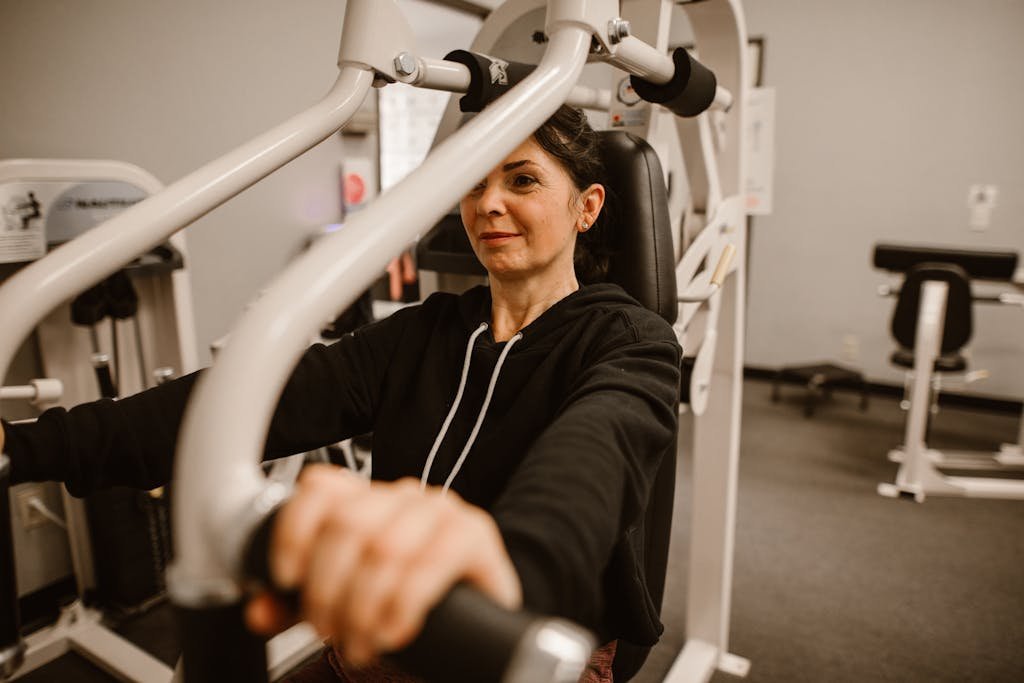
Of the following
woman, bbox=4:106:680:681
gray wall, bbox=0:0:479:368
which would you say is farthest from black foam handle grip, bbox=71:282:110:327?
woman, bbox=4:106:680:681

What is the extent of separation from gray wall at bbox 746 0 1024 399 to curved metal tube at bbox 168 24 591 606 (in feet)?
14.2

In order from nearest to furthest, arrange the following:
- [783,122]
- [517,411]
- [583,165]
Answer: [517,411]
[583,165]
[783,122]

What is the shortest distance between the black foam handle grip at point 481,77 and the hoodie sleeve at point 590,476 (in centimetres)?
41

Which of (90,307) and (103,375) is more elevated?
(90,307)

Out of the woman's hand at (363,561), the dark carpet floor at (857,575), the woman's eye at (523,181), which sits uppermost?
the woman's eye at (523,181)

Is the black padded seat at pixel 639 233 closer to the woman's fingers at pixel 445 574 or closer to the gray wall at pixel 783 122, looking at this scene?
the woman's fingers at pixel 445 574

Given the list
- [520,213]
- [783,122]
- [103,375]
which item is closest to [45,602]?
[103,375]

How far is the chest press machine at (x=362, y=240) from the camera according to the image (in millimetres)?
366

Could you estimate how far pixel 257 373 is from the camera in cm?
40

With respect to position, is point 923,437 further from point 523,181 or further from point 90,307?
point 90,307

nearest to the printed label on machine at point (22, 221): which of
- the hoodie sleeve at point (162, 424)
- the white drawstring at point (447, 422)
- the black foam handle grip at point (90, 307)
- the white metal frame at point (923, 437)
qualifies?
the black foam handle grip at point (90, 307)

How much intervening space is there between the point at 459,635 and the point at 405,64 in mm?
750

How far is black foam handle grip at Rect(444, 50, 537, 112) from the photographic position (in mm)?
985

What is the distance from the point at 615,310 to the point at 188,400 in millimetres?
593
